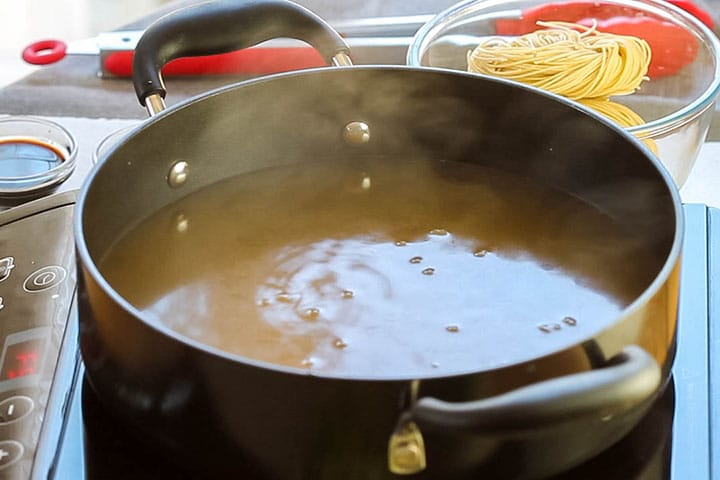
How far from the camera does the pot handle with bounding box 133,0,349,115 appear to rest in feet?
2.59

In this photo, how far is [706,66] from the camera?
113cm

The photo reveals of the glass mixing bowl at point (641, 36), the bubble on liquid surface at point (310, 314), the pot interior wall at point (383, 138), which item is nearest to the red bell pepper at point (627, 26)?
the glass mixing bowl at point (641, 36)

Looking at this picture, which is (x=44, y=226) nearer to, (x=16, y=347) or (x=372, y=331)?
(x=16, y=347)

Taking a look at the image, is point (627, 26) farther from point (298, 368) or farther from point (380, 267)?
point (298, 368)

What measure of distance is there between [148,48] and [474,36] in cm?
55

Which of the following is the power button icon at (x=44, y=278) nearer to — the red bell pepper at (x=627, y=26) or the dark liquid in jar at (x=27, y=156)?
the dark liquid in jar at (x=27, y=156)

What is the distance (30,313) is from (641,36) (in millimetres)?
814

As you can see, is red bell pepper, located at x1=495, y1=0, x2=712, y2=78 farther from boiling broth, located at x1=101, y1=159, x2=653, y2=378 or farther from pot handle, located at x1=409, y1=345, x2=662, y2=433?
pot handle, located at x1=409, y1=345, x2=662, y2=433

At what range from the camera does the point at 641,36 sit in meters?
1.21

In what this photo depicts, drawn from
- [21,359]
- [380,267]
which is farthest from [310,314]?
[21,359]

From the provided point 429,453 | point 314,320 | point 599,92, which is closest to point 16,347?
point 314,320

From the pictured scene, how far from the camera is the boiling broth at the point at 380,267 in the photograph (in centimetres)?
63

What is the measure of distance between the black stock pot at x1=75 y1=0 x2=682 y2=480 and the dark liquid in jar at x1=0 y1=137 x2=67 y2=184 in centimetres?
37

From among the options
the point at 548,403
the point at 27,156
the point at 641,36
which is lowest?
the point at 27,156
